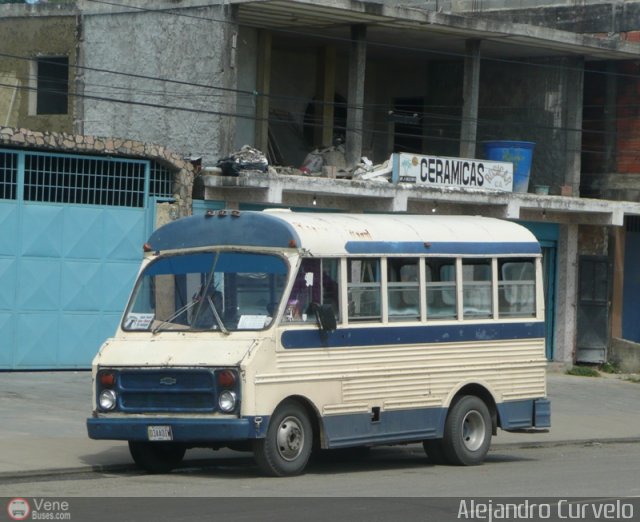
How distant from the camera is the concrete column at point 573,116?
27.3 metres

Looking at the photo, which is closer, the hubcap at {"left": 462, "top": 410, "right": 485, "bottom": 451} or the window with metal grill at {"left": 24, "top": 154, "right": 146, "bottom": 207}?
the hubcap at {"left": 462, "top": 410, "right": 485, "bottom": 451}

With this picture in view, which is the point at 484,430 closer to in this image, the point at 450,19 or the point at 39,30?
the point at 450,19

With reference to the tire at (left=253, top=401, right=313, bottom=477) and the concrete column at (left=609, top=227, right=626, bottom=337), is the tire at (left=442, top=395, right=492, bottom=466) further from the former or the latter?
the concrete column at (left=609, top=227, right=626, bottom=337)

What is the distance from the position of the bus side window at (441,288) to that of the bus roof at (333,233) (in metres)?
0.15

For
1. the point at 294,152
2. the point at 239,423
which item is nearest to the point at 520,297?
the point at 239,423

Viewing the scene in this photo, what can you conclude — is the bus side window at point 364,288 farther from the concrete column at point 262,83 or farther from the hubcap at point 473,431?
the concrete column at point 262,83

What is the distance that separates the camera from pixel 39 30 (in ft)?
83.6

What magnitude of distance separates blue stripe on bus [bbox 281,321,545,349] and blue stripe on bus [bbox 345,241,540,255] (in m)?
0.79

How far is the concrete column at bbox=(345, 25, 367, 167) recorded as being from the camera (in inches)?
945

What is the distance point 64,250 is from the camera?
781 inches

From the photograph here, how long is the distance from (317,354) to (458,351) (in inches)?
81.7

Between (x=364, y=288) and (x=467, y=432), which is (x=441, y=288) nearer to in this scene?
(x=364, y=288)
